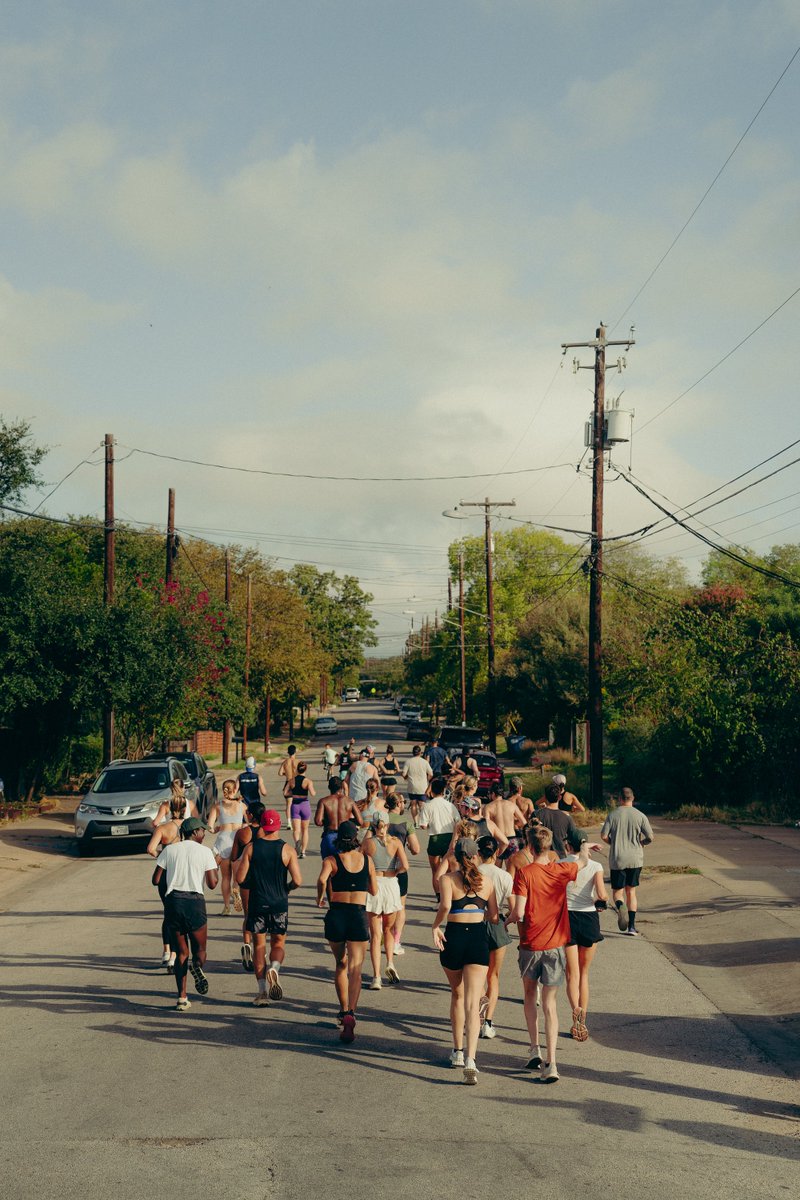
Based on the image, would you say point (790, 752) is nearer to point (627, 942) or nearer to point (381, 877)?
point (627, 942)

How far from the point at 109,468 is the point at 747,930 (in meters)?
21.8

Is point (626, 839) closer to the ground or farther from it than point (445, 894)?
closer to the ground

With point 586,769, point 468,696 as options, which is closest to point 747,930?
point 586,769

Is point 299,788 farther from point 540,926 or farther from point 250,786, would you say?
point 540,926

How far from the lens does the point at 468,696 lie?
231ft

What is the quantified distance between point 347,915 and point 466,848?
1.11 metres

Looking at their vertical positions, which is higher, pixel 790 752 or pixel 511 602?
pixel 511 602

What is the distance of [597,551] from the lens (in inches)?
1094

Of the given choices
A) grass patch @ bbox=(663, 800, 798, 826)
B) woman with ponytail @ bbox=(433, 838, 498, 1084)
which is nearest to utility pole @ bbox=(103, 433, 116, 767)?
grass patch @ bbox=(663, 800, 798, 826)

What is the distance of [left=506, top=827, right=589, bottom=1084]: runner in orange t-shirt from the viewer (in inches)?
337

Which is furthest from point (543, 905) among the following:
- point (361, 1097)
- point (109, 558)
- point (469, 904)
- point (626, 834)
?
point (109, 558)

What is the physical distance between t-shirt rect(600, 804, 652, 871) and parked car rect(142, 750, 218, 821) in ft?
40.8

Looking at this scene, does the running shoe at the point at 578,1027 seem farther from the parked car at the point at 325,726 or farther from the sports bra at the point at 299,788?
the parked car at the point at 325,726

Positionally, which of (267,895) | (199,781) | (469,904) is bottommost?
(267,895)
